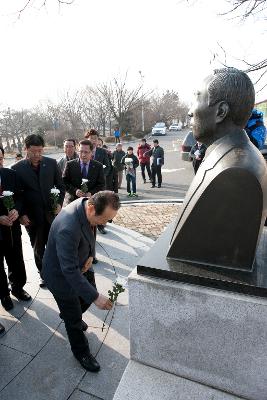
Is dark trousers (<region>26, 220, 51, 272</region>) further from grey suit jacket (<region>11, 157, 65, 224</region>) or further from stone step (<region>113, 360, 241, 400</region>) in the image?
stone step (<region>113, 360, 241, 400</region>)

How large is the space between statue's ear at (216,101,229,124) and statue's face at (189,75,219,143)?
0.03 metres

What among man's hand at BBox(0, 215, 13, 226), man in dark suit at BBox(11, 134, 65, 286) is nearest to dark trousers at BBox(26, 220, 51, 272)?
man in dark suit at BBox(11, 134, 65, 286)

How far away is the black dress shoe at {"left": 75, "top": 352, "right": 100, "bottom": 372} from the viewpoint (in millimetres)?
2713

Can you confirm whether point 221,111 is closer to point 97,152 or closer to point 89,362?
point 89,362

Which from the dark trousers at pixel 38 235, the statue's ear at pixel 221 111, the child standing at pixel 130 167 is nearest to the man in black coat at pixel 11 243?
the dark trousers at pixel 38 235

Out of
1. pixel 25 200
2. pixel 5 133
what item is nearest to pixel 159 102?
pixel 5 133

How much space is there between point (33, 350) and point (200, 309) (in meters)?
1.80

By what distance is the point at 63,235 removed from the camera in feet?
7.64

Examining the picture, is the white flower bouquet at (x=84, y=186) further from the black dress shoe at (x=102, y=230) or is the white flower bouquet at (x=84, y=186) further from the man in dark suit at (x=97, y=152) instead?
the black dress shoe at (x=102, y=230)

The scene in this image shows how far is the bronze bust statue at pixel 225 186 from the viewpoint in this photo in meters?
1.89

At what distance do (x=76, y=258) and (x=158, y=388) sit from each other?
1104 mm

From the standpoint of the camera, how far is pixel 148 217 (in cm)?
712

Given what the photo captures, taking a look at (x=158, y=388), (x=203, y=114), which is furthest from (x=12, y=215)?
(x=203, y=114)

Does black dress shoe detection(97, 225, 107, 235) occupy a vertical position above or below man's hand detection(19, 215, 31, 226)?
below
